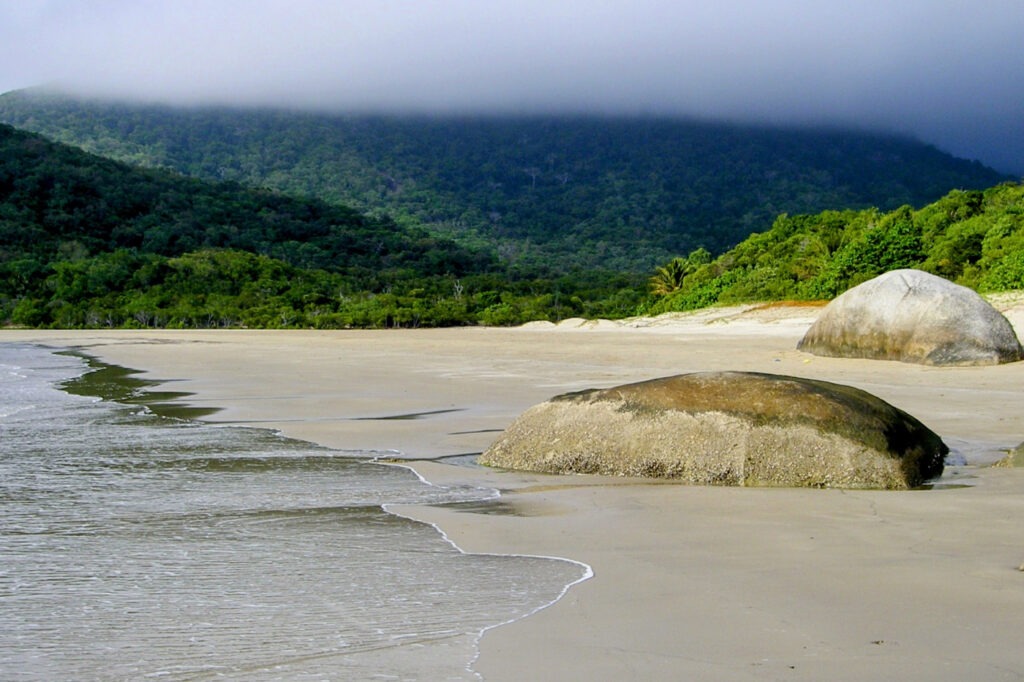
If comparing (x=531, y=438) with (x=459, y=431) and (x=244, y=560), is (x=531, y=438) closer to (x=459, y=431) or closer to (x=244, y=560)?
(x=459, y=431)

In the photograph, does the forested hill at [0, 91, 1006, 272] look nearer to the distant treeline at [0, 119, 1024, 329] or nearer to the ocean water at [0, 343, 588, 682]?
the distant treeline at [0, 119, 1024, 329]

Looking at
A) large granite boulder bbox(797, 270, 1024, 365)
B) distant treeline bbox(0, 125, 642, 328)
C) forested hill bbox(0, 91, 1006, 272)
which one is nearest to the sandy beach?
large granite boulder bbox(797, 270, 1024, 365)

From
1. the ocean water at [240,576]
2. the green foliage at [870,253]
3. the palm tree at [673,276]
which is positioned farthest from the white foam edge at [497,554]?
the palm tree at [673,276]

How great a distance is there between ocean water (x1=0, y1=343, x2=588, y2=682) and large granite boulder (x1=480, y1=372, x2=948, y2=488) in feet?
3.51

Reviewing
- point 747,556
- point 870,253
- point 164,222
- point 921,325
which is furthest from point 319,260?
point 747,556

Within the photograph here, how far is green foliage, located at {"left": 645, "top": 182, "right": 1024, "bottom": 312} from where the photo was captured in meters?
31.8

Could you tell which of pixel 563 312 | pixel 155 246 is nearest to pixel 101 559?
pixel 563 312

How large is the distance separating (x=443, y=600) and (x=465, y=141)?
→ 551 feet

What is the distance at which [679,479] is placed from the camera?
704 cm

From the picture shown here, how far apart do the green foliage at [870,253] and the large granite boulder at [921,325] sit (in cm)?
1185

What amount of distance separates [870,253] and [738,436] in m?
29.6

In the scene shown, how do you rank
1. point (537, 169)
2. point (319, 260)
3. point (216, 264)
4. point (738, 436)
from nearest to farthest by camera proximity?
point (738, 436)
point (216, 264)
point (319, 260)
point (537, 169)

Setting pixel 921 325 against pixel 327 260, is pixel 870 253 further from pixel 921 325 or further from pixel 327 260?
pixel 327 260

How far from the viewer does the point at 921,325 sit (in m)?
16.3
